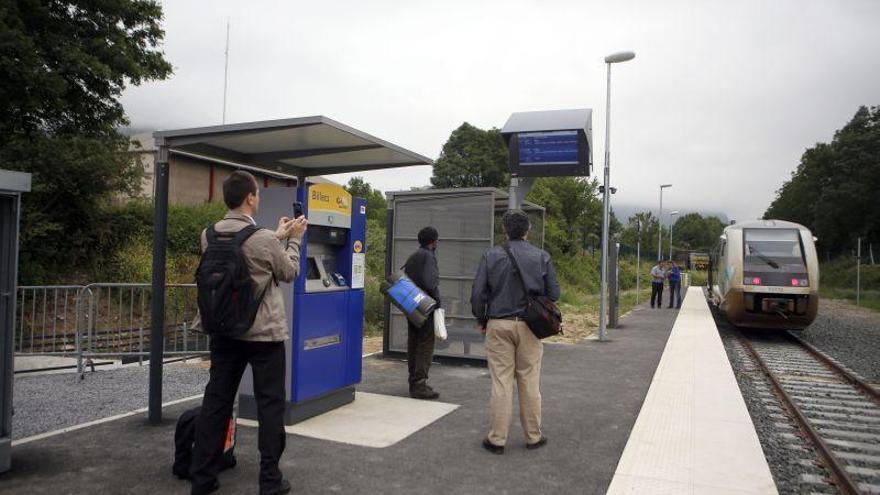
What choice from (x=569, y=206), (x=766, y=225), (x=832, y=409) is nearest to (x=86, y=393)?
(x=832, y=409)

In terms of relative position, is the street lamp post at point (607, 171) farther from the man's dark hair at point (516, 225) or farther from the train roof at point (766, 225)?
the man's dark hair at point (516, 225)

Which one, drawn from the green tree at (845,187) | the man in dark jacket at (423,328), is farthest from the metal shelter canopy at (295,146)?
the green tree at (845,187)

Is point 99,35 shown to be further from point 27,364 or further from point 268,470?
point 268,470

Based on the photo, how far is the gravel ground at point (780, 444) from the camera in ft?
14.6

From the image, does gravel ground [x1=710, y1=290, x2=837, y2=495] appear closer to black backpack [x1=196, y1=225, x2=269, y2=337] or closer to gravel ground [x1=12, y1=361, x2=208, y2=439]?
black backpack [x1=196, y1=225, x2=269, y2=337]

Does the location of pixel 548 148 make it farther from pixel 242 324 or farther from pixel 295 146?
pixel 242 324

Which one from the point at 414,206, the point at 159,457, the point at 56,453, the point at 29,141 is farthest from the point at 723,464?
the point at 29,141

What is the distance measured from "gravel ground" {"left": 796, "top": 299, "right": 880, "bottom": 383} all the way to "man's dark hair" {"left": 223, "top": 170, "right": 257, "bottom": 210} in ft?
32.3

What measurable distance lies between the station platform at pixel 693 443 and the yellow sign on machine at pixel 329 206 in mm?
3238

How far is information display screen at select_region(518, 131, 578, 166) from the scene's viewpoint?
350 inches

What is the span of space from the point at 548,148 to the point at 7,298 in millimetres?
7042

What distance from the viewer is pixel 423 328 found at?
638 cm

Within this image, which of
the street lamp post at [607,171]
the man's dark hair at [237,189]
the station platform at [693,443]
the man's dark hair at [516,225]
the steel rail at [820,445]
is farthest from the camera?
the street lamp post at [607,171]

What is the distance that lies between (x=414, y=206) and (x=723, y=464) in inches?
223
